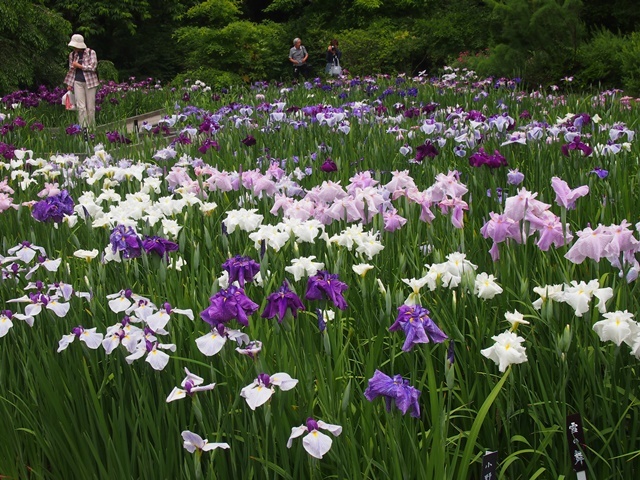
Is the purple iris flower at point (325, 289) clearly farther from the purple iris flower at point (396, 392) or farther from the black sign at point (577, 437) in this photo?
the black sign at point (577, 437)

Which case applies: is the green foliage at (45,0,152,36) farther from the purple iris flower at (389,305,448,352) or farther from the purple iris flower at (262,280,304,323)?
the purple iris flower at (389,305,448,352)

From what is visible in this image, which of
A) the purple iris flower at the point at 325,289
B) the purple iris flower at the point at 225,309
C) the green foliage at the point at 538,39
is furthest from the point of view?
the green foliage at the point at 538,39

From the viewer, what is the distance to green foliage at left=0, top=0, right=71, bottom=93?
1303 centimetres

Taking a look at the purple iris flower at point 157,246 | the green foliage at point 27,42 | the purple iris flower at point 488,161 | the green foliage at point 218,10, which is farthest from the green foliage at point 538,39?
the green foliage at point 218,10

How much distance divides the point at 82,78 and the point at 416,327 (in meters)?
9.81

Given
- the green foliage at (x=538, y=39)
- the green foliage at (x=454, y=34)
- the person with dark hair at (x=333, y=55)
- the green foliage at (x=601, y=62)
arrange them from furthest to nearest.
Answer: the green foliage at (x=454, y=34)
the person with dark hair at (x=333, y=55)
the green foliage at (x=538, y=39)
the green foliage at (x=601, y=62)

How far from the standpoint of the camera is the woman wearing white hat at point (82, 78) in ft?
33.4

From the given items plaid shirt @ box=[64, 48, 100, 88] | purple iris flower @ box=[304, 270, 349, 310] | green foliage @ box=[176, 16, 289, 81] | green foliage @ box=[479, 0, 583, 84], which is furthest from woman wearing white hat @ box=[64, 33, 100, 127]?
purple iris flower @ box=[304, 270, 349, 310]

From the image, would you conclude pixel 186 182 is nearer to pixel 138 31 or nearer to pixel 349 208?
pixel 349 208

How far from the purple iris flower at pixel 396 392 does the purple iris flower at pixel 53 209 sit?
2172 mm

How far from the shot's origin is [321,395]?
5.65 ft

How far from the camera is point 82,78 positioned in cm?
1027

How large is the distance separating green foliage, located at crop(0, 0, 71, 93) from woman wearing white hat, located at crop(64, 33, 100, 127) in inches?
130

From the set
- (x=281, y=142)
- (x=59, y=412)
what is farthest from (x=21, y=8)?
(x=59, y=412)
